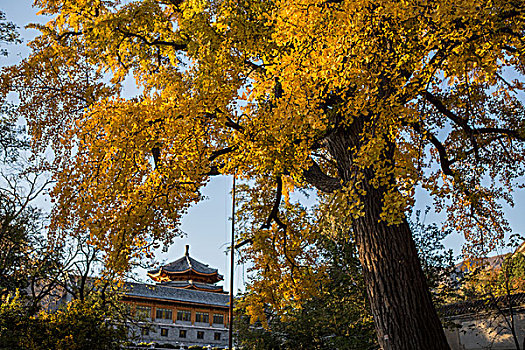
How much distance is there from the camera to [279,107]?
15.3 ft

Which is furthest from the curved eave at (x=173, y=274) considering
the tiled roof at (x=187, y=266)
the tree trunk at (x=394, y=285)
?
the tree trunk at (x=394, y=285)

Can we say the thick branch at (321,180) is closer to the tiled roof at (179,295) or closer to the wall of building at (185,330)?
the tiled roof at (179,295)

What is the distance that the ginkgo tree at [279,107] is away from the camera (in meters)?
4.31

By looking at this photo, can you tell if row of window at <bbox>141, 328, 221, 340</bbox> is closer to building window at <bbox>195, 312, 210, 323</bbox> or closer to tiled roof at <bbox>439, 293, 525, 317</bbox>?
building window at <bbox>195, 312, 210, 323</bbox>

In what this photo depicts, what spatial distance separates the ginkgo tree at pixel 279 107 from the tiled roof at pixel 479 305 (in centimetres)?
614

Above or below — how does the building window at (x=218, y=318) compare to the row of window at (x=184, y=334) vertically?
above

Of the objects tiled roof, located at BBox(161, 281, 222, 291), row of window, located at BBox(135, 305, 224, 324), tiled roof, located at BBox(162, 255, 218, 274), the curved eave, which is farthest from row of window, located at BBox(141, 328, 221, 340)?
tiled roof, located at BBox(162, 255, 218, 274)

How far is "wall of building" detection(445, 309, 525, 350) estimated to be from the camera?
530 inches

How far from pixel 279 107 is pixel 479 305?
12.3 metres

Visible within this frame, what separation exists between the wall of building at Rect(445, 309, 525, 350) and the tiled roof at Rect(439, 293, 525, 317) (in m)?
0.25

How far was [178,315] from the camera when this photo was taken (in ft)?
102

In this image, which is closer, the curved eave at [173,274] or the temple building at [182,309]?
the temple building at [182,309]

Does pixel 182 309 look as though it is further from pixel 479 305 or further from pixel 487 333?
pixel 479 305

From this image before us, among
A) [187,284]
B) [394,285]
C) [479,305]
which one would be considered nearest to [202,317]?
[187,284]
